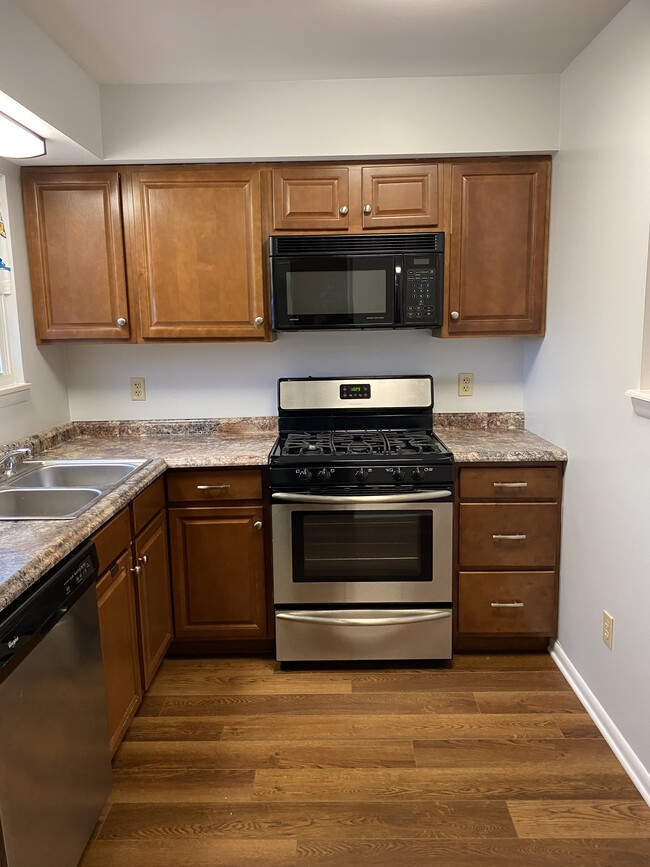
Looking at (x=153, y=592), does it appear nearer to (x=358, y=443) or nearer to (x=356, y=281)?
(x=358, y=443)

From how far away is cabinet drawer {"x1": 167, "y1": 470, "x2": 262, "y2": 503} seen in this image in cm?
249

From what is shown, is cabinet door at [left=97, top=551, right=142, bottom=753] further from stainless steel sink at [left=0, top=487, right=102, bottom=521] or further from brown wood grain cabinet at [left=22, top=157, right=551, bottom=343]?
brown wood grain cabinet at [left=22, top=157, right=551, bottom=343]

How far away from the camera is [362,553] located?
2494 millimetres

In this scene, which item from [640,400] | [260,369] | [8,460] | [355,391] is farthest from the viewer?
[260,369]

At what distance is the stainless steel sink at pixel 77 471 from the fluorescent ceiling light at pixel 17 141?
1170 millimetres

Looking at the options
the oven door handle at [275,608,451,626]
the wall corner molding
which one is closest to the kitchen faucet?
the oven door handle at [275,608,451,626]

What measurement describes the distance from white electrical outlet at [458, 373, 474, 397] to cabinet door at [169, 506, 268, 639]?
47.2 inches

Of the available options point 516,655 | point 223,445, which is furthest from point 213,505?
point 516,655

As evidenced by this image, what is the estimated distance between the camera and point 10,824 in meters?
1.25

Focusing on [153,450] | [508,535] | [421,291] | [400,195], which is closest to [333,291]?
[421,291]

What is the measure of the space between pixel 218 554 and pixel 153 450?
537 millimetres

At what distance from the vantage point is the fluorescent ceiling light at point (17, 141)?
6.73ft

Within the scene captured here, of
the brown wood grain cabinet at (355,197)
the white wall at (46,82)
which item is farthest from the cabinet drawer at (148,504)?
the white wall at (46,82)

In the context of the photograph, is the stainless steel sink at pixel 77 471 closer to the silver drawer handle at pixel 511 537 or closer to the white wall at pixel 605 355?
the silver drawer handle at pixel 511 537
